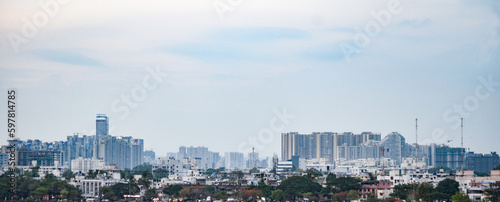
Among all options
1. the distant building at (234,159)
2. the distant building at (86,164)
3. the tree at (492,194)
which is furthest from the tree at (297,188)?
the distant building at (234,159)

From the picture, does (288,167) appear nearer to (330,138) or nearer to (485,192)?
(330,138)

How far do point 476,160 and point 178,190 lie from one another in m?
58.5

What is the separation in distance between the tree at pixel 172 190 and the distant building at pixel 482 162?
183 feet

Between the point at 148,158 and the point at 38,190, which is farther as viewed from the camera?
the point at 148,158

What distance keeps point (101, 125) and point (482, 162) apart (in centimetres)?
5772

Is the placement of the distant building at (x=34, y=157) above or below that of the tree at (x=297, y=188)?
above

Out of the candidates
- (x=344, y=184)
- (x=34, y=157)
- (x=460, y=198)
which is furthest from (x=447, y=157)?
(x=460, y=198)

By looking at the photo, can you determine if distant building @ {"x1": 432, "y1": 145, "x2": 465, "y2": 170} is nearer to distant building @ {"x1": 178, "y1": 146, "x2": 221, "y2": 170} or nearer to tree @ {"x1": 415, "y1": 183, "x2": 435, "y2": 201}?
distant building @ {"x1": 178, "y1": 146, "x2": 221, "y2": 170}

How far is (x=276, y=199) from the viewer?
50.2 meters

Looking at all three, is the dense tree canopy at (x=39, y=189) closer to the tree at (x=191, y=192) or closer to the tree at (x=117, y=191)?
the tree at (x=117, y=191)

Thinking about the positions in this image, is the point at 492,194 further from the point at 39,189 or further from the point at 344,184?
the point at 39,189

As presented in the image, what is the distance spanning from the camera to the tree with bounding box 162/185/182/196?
55.0m

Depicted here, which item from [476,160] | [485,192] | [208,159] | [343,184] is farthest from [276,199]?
[208,159]

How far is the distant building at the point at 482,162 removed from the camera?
103188 millimetres
